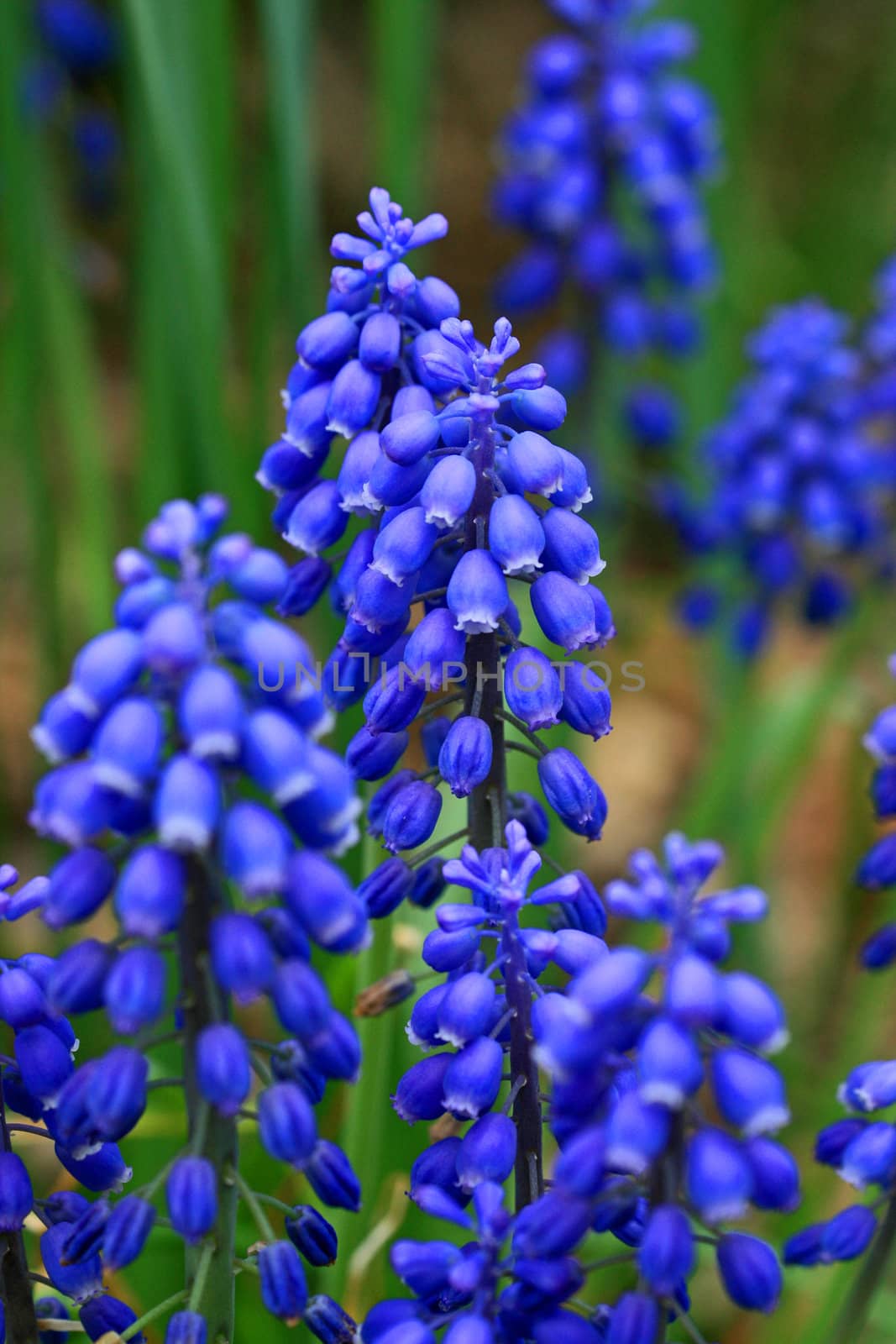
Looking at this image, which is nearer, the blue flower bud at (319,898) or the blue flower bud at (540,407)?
the blue flower bud at (319,898)

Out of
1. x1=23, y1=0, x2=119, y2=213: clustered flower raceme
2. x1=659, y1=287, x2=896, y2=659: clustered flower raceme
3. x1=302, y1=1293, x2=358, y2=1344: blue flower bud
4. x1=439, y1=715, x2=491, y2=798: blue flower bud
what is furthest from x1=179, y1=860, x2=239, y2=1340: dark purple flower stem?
x1=23, y1=0, x2=119, y2=213: clustered flower raceme

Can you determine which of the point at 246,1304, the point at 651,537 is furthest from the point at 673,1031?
the point at 651,537

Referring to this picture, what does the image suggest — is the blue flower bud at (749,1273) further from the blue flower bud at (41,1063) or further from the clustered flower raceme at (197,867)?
the blue flower bud at (41,1063)

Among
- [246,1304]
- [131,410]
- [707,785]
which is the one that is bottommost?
[246,1304]

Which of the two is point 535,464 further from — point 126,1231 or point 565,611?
point 126,1231

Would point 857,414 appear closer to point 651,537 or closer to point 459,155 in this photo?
point 651,537


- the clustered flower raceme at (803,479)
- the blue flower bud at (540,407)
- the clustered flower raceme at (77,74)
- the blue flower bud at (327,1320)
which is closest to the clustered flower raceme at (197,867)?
the blue flower bud at (327,1320)
